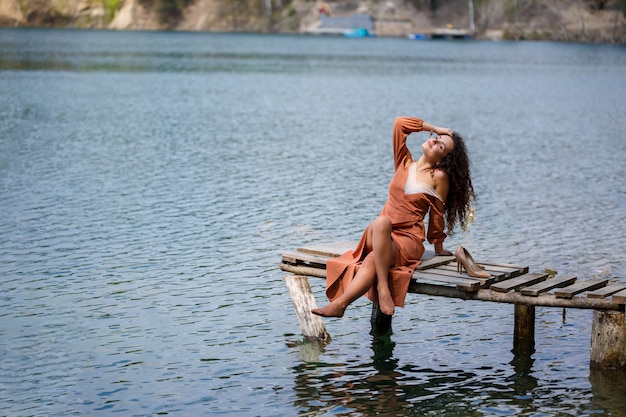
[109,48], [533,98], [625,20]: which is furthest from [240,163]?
[625,20]

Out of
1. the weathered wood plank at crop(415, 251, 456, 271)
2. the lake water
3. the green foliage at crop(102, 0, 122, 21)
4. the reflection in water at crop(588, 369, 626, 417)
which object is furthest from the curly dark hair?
the green foliage at crop(102, 0, 122, 21)

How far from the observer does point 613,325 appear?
32.8 feet

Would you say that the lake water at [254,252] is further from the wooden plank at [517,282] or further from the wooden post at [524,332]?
the wooden plank at [517,282]

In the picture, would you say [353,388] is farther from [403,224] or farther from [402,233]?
[403,224]

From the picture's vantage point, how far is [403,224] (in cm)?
1082

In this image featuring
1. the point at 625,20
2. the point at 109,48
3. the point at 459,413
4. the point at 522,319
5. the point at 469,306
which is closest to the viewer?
the point at 459,413

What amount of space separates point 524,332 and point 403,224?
1.98 meters

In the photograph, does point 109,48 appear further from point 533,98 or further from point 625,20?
point 625,20

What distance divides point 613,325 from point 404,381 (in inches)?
84.9

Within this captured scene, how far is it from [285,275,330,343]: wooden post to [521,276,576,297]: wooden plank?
8.10ft

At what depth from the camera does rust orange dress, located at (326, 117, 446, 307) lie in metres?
10.5

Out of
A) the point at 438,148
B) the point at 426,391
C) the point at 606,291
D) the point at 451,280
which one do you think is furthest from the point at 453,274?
the point at 606,291

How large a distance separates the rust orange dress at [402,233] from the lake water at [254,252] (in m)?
0.95

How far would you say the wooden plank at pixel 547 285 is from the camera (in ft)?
32.4
